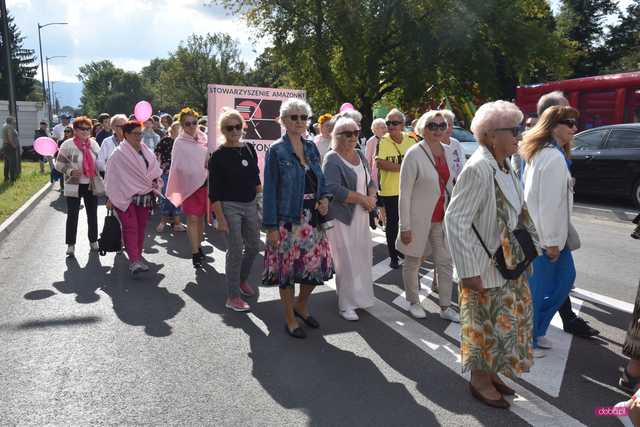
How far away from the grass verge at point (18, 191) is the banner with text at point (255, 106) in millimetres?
4452

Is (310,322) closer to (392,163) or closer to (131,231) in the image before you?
(392,163)

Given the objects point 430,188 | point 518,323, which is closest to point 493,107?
point 518,323

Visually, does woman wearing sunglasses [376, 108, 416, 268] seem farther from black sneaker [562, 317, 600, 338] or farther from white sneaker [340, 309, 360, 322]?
black sneaker [562, 317, 600, 338]

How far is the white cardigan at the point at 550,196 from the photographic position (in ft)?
13.1

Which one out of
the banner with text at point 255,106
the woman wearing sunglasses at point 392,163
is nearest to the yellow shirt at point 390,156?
the woman wearing sunglasses at point 392,163

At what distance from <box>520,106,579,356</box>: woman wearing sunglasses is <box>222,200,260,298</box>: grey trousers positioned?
2485 millimetres

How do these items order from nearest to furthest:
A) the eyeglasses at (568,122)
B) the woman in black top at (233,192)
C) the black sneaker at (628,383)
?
1. the black sneaker at (628,383)
2. the eyeglasses at (568,122)
3. the woman in black top at (233,192)

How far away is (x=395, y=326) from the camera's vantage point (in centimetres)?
496

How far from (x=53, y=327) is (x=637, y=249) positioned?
7.30 meters

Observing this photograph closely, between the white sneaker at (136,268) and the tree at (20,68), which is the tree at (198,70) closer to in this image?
the tree at (20,68)

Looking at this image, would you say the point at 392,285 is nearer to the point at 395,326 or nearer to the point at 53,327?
the point at 395,326

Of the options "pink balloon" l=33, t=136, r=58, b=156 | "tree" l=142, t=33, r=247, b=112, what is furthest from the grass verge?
"tree" l=142, t=33, r=247, b=112

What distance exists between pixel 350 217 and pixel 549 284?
172 cm

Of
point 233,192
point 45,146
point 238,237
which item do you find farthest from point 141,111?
point 238,237
